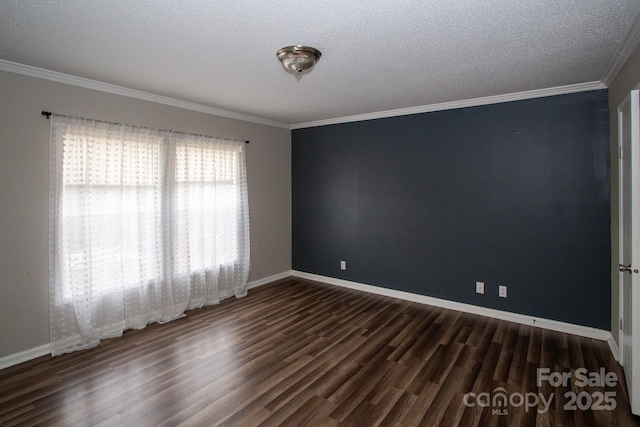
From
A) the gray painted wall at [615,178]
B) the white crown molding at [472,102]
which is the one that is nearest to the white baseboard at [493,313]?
the gray painted wall at [615,178]

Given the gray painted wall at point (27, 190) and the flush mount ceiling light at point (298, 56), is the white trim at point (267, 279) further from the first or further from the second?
the flush mount ceiling light at point (298, 56)

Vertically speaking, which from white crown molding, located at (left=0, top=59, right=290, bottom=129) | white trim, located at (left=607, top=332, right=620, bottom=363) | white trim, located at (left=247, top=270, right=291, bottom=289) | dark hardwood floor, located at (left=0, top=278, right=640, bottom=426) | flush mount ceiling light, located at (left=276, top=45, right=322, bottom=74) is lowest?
dark hardwood floor, located at (left=0, top=278, right=640, bottom=426)

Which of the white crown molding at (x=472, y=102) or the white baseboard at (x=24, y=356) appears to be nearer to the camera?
the white baseboard at (x=24, y=356)

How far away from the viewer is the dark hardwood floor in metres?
2.12

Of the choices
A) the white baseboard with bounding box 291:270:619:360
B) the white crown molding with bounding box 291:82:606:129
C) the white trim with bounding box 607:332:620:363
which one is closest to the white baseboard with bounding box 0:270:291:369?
the white baseboard with bounding box 291:270:619:360

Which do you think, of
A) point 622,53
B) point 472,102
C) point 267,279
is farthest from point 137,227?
point 622,53

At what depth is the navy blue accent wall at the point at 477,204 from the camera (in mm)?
3219

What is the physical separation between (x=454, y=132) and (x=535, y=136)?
0.84 m

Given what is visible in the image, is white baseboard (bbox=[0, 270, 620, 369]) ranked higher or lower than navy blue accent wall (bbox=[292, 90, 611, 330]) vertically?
lower

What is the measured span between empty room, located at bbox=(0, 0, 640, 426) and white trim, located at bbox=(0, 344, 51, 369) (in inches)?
2.3

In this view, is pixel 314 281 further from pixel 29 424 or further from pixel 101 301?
pixel 29 424

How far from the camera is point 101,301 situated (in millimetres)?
3199

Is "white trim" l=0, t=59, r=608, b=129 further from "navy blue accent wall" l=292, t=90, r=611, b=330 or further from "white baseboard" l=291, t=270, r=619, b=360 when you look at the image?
"white baseboard" l=291, t=270, r=619, b=360

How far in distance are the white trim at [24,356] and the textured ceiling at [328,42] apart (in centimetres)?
246
